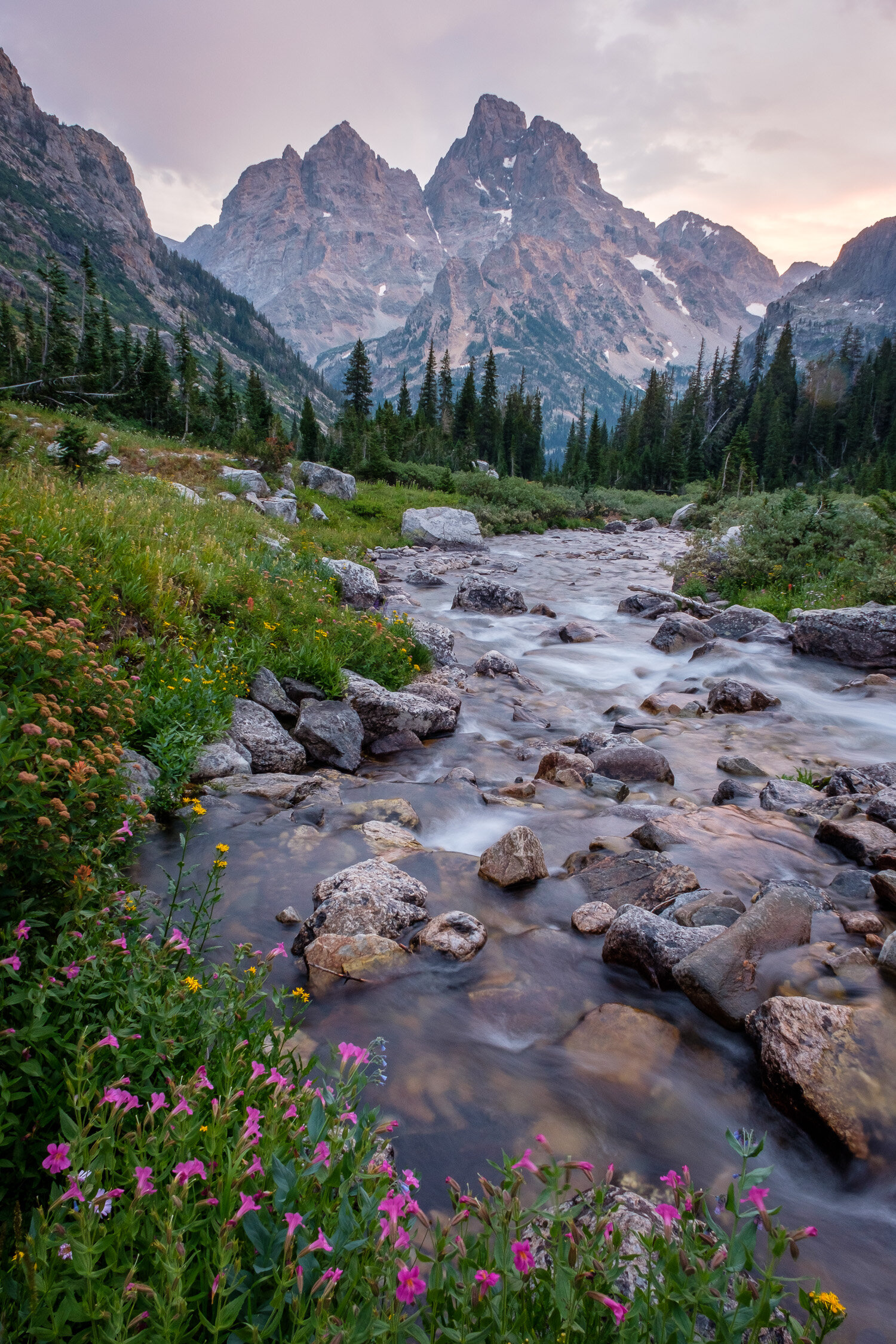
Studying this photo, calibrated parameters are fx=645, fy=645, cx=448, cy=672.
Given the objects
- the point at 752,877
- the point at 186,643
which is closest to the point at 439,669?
the point at 186,643

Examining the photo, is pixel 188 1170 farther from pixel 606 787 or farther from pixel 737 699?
pixel 737 699

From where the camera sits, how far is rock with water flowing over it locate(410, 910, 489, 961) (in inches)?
164

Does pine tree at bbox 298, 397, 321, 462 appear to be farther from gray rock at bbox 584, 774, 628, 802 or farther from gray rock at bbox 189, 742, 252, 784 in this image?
gray rock at bbox 584, 774, 628, 802

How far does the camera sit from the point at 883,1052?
3.13 m

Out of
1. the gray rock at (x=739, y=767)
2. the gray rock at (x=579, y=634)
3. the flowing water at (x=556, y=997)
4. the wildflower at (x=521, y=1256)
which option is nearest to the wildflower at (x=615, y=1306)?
the wildflower at (x=521, y=1256)

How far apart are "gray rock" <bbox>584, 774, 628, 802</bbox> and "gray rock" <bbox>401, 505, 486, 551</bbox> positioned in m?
23.5

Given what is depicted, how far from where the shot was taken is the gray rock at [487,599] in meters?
18.0

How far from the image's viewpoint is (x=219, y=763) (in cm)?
609

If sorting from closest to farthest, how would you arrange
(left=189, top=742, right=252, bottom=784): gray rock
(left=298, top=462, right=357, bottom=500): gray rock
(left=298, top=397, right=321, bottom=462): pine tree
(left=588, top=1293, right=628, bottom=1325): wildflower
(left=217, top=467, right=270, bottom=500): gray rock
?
(left=588, top=1293, right=628, bottom=1325): wildflower, (left=189, top=742, right=252, bottom=784): gray rock, (left=217, top=467, right=270, bottom=500): gray rock, (left=298, top=462, right=357, bottom=500): gray rock, (left=298, top=397, right=321, bottom=462): pine tree

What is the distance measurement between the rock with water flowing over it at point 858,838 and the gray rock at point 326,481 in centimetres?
2789

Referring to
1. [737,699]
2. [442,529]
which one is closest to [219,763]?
[737,699]

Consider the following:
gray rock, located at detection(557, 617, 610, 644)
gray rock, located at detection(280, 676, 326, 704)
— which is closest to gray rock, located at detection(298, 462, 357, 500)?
gray rock, located at detection(557, 617, 610, 644)

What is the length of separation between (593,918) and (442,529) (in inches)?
1086

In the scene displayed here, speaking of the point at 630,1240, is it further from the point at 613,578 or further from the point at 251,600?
the point at 613,578
